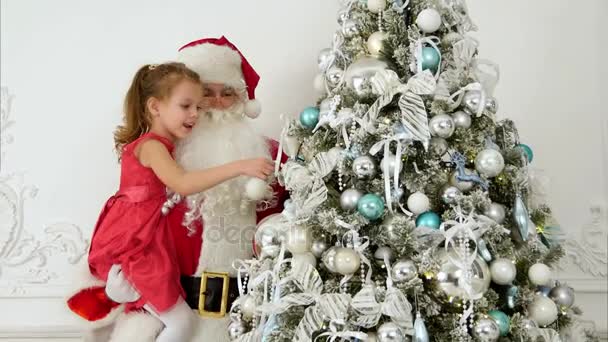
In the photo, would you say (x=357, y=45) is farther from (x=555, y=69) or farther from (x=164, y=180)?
(x=555, y=69)

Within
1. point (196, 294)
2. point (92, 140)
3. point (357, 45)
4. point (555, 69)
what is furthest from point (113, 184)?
point (555, 69)

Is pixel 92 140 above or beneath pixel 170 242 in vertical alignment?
above

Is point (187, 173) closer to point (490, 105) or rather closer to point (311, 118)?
point (311, 118)

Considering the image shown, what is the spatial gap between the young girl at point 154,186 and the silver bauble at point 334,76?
28 cm

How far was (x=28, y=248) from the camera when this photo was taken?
198cm

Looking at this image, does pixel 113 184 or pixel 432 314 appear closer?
pixel 432 314

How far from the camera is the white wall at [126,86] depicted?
187 cm

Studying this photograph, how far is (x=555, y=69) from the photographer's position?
74.7 inches

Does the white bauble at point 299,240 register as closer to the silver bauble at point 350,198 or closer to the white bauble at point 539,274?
the silver bauble at point 350,198

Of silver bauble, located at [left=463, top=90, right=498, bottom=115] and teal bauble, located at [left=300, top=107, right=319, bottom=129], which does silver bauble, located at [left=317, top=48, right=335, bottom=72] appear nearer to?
teal bauble, located at [left=300, top=107, right=319, bottom=129]

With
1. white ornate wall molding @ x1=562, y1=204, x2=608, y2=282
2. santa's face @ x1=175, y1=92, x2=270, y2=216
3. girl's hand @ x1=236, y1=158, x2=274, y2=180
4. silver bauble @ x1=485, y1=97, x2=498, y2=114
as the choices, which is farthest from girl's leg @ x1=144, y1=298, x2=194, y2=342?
white ornate wall molding @ x1=562, y1=204, x2=608, y2=282

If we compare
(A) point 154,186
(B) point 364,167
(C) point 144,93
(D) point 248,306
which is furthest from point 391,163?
(C) point 144,93

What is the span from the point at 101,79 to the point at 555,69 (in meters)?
1.57

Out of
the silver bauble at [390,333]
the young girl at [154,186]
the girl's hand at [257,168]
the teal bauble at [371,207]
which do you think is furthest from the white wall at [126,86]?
the silver bauble at [390,333]
